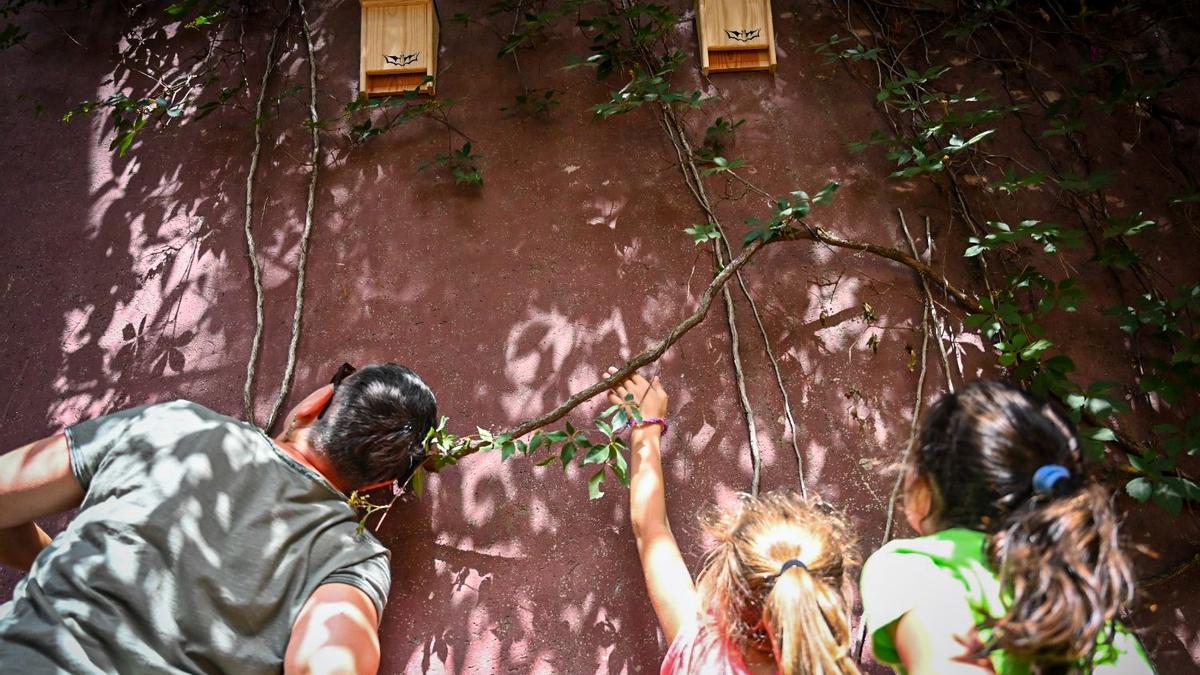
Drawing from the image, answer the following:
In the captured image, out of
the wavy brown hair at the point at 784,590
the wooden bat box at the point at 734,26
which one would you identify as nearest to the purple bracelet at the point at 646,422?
the wavy brown hair at the point at 784,590

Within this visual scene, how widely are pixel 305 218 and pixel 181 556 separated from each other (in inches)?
59.0

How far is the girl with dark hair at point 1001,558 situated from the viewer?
4.77 feet

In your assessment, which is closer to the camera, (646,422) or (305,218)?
(646,422)

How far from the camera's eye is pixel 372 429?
2266mm

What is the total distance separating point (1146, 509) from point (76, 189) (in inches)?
155

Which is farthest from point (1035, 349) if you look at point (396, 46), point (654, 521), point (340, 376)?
point (396, 46)

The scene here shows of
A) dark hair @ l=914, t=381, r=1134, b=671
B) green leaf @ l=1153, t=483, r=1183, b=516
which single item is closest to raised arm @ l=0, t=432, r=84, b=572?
dark hair @ l=914, t=381, r=1134, b=671

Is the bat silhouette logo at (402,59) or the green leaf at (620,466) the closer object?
the green leaf at (620,466)

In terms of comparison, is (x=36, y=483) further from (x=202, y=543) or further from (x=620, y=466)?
(x=620, y=466)

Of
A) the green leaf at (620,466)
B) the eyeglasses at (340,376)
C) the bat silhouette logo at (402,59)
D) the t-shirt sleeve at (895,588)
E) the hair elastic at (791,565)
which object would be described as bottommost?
the green leaf at (620,466)

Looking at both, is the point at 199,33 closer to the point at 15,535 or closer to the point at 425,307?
the point at 425,307

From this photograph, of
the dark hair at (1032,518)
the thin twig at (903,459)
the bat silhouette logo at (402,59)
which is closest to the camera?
the dark hair at (1032,518)

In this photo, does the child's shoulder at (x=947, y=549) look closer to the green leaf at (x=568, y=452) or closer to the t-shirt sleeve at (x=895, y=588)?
the t-shirt sleeve at (x=895, y=588)

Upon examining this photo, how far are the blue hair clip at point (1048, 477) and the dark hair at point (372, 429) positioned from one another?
1.51m
